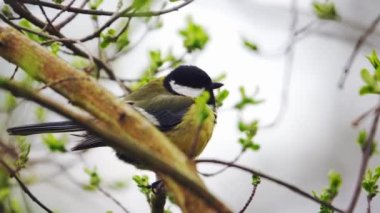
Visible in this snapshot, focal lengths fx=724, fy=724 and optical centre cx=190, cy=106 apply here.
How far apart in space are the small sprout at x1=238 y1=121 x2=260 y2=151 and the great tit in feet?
0.56

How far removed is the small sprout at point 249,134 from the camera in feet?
7.72

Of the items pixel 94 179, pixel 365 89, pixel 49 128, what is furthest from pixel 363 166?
pixel 94 179

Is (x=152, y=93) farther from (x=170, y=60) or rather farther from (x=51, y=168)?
(x=51, y=168)

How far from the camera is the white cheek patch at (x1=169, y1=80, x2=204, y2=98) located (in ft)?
10.2

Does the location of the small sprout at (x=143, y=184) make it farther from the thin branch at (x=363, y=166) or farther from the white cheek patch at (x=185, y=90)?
the thin branch at (x=363, y=166)

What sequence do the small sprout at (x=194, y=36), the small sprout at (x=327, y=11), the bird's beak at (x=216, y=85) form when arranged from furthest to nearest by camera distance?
the bird's beak at (x=216, y=85), the small sprout at (x=194, y=36), the small sprout at (x=327, y=11)

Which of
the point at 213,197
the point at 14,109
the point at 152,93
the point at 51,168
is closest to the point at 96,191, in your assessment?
the point at 51,168

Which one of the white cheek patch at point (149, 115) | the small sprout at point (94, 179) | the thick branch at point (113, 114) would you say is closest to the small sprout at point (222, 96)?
the white cheek patch at point (149, 115)

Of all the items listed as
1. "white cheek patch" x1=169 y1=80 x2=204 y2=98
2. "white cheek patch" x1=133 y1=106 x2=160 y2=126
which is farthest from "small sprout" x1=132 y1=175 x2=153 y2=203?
"white cheek patch" x1=169 y1=80 x2=204 y2=98

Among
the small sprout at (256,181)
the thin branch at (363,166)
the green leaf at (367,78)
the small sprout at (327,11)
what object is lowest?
the thin branch at (363,166)

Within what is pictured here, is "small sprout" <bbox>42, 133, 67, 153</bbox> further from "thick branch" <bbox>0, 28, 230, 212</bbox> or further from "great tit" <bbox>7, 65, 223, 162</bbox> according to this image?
"thick branch" <bbox>0, 28, 230, 212</bbox>

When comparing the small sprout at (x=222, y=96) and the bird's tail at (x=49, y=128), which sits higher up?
the small sprout at (x=222, y=96)

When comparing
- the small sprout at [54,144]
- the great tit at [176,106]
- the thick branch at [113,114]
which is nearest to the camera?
the thick branch at [113,114]

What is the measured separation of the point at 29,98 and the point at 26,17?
3.83 feet
